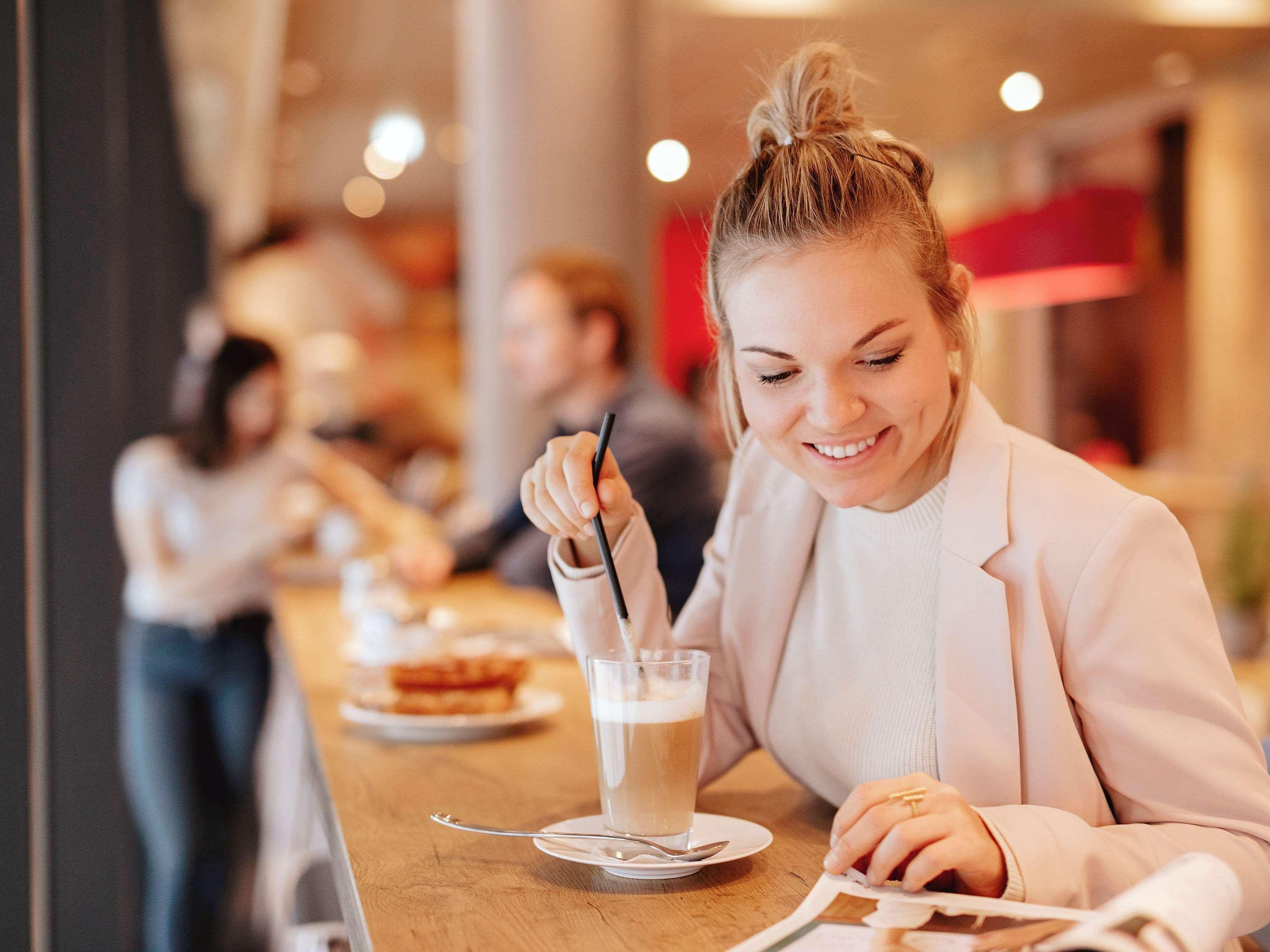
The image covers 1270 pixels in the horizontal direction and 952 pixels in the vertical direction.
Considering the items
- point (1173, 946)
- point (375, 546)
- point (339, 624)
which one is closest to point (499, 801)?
point (1173, 946)

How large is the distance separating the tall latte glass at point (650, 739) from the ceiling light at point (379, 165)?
31.5 feet

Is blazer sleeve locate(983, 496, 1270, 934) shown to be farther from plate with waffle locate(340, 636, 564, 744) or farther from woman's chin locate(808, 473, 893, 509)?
plate with waffle locate(340, 636, 564, 744)

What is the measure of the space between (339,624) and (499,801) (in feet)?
5.08

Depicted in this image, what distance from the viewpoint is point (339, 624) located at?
116 inches

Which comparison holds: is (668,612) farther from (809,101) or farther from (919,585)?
(809,101)

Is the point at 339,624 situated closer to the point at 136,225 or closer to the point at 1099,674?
the point at 1099,674

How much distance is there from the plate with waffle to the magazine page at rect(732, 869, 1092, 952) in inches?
34.2

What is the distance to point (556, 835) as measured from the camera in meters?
1.21

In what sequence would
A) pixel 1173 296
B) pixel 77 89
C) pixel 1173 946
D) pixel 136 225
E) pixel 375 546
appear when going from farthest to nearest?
pixel 1173 296 → pixel 136 225 → pixel 375 546 → pixel 77 89 → pixel 1173 946

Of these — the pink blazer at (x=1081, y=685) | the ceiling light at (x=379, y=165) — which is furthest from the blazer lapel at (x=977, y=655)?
the ceiling light at (x=379, y=165)

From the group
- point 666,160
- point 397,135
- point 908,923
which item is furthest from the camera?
point 397,135

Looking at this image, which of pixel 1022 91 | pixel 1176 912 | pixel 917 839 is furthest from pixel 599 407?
pixel 1022 91

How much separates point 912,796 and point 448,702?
97cm

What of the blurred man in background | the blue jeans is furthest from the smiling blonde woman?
the blue jeans
